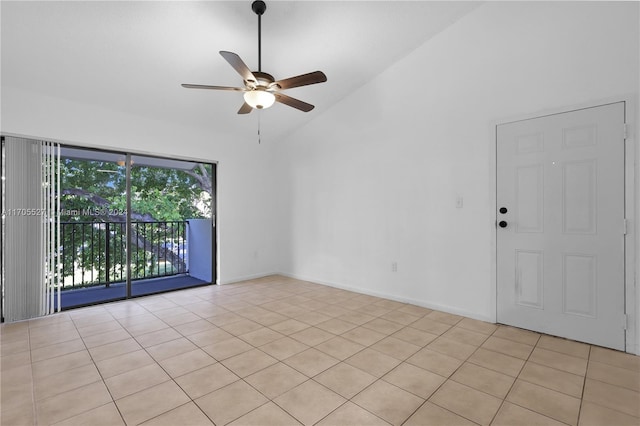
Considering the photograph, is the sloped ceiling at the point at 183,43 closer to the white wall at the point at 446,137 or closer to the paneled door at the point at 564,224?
the white wall at the point at 446,137

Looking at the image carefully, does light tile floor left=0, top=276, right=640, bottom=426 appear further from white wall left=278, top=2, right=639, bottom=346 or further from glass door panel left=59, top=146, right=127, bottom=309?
glass door panel left=59, top=146, right=127, bottom=309

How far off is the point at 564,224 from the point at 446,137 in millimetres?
1458

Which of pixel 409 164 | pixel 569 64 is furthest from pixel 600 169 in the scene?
pixel 409 164

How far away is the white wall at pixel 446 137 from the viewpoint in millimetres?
2707

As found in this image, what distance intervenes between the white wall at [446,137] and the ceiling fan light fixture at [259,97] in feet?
6.49

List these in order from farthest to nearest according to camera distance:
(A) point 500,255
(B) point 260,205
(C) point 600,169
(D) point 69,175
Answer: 1. (B) point 260,205
2. (D) point 69,175
3. (A) point 500,255
4. (C) point 600,169

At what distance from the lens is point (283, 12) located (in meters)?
2.86

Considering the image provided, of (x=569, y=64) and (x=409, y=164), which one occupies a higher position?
(x=569, y=64)

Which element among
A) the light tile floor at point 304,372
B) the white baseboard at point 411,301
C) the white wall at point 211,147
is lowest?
the light tile floor at point 304,372

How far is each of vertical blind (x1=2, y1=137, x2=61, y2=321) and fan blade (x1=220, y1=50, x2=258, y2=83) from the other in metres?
2.77

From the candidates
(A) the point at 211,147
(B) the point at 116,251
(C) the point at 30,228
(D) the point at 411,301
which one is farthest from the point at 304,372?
(B) the point at 116,251

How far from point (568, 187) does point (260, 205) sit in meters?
4.38

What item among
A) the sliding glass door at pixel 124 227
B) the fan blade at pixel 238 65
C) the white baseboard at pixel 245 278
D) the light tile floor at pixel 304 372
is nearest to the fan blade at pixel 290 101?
the fan blade at pixel 238 65

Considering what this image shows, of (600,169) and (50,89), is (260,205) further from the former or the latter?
(600,169)
